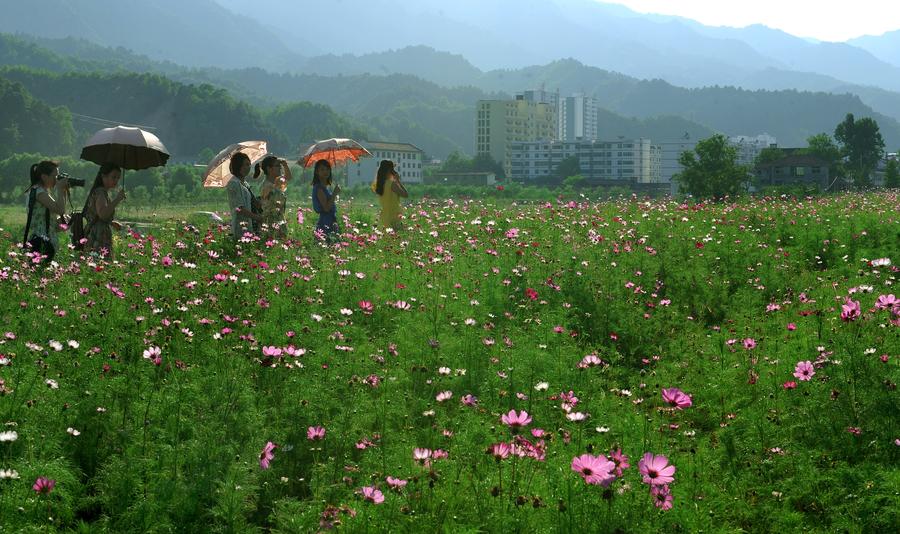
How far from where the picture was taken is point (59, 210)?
9898 millimetres

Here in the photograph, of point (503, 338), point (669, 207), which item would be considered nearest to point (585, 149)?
point (669, 207)

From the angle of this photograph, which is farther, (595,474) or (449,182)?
(449,182)

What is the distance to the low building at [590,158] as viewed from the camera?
135 meters

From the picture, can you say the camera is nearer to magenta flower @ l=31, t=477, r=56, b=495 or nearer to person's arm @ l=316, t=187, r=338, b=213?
person's arm @ l=316, t=187, r=338, b=213

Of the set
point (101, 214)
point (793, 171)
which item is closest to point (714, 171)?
point (793, 171)

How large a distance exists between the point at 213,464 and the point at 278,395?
4.58ft

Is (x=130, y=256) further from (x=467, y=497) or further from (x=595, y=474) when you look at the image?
(x=595, y=474)

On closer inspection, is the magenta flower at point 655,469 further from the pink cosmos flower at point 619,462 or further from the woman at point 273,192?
the woman at point 273,192

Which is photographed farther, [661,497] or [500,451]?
[500,451]

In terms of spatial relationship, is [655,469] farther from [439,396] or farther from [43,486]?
[43,486]

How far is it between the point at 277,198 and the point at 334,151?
2.92 m

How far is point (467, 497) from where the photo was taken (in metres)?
4.36

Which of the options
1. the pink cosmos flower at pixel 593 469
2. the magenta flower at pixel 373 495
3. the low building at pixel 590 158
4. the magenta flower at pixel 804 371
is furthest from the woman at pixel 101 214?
the low building at pixel 590 158

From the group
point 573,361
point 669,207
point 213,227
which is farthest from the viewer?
point 669,207
